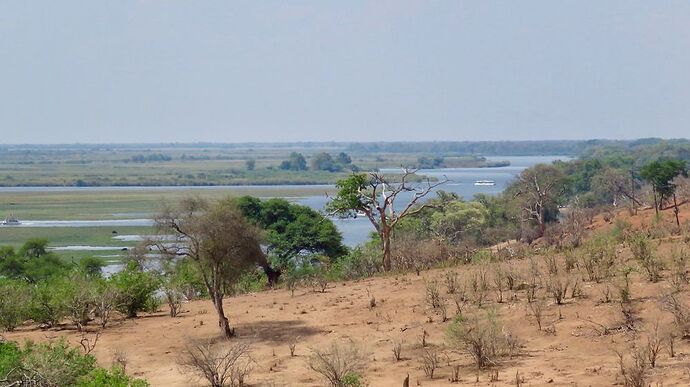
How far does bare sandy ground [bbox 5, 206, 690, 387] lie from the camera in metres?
13.5

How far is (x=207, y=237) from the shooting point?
58.2 ft

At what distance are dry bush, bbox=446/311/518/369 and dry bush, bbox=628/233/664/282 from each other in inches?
180

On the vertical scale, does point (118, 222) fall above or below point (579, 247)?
below

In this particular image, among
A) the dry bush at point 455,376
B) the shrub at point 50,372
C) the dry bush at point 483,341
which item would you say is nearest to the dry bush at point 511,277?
the dry bush at point 483,341

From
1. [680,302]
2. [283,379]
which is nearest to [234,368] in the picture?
[283,379]

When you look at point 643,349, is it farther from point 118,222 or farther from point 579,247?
point 118,222

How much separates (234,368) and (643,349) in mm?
6558

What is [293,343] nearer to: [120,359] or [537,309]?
[120,359]

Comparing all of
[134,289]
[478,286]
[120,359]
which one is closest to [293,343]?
[120,359]

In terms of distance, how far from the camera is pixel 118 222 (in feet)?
211

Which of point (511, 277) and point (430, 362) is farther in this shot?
point (511, 277)

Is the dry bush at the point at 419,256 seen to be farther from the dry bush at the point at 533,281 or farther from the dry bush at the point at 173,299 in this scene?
the dry bush at the point at 173,299

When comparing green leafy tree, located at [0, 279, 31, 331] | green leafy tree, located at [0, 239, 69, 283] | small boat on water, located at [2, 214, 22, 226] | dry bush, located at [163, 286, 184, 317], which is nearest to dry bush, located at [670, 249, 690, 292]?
dry bush, located at [163, 286, 184, 317]

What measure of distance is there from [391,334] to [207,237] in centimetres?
413
